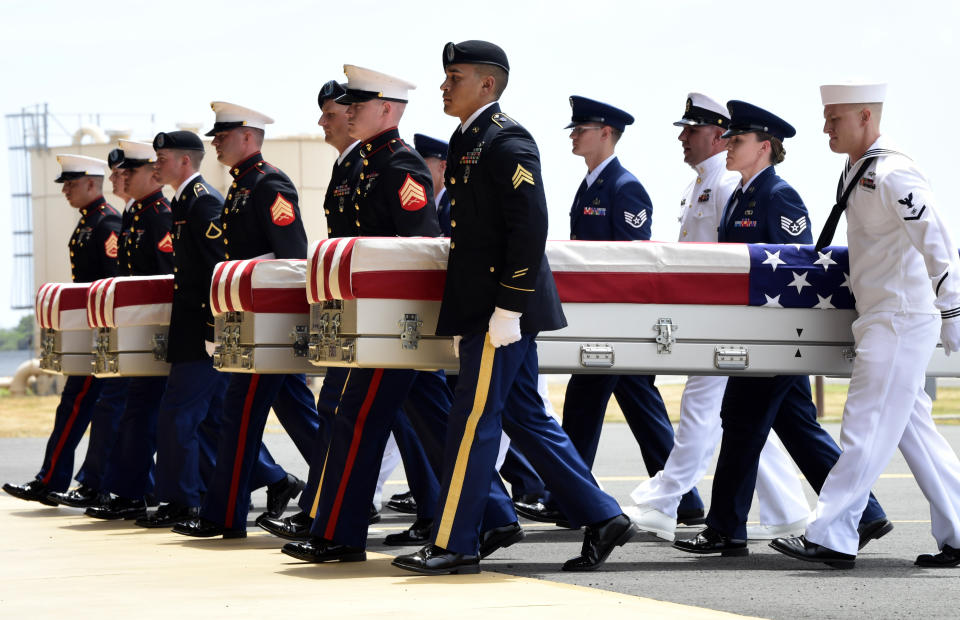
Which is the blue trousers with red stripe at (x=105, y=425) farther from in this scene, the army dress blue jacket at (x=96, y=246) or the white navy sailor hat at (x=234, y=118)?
the white navy sailor hat at (x=234, y=118)

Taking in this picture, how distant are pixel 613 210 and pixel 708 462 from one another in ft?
4.51

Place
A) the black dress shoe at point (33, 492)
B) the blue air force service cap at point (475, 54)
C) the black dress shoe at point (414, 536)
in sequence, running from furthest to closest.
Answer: the black dress shoe at point (33, 492), the black dress shoe at point (414, 536), the blue air force service cap at point (475, 54)

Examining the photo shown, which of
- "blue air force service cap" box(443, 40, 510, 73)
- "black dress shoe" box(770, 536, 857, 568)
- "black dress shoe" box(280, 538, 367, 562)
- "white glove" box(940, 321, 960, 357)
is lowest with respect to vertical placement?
A: "black dress shoe" box(280, 538, 367, 562)

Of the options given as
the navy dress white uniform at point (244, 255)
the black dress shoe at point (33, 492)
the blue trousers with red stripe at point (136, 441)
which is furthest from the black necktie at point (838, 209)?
the black dress shoe at point (33, 492)

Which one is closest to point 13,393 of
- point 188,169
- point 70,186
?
point 70,186

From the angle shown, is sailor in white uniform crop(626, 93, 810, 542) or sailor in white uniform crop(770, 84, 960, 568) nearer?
sailor in white uniform crop(770, 84, 960, 568)

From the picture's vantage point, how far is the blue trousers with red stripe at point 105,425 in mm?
9406

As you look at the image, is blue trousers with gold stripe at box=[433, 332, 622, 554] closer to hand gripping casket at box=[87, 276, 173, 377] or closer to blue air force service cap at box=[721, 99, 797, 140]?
blue air force service cap at box=[721, 99, 797, 140]

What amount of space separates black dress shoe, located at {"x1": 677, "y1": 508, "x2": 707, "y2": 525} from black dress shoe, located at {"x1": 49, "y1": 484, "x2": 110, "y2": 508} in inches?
138

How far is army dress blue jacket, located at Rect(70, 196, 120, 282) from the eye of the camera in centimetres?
1033

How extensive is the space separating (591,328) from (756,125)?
1462 millimetres

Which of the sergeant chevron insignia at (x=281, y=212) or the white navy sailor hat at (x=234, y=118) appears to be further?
the white navy sailor hat at (x=234, y=118)

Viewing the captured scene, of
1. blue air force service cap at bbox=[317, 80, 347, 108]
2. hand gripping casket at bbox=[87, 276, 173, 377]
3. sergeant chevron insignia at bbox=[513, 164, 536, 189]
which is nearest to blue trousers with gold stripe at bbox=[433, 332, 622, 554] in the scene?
sergeant chevron insignia at bbox=[513, 164, 536, 189]

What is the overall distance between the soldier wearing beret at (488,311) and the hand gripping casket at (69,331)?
13.9 feet
